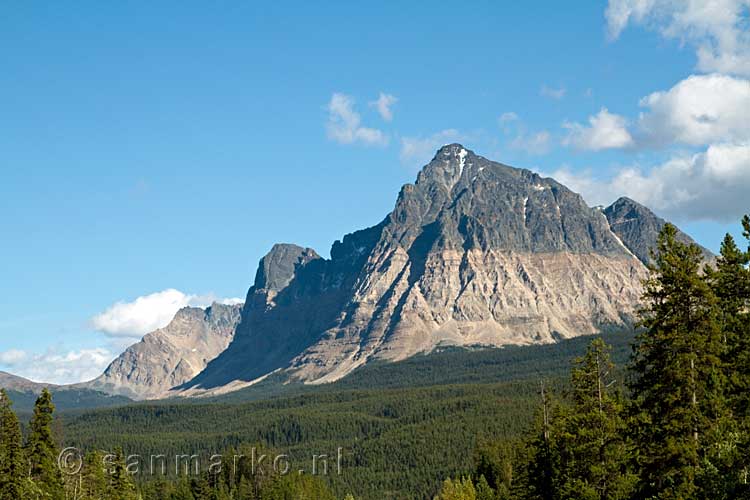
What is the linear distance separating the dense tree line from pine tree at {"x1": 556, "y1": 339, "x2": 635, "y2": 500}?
2.1 inches

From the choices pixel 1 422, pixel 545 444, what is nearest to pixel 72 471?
pixel 1 422

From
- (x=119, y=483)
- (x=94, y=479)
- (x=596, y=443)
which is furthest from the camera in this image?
(x=94, y=479)

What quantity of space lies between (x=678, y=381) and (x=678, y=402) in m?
0.97

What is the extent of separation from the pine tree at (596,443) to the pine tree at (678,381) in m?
2.91

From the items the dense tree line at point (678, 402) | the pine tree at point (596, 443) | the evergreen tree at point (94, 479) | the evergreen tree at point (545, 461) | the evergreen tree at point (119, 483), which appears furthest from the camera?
the evergreen tree at point (94, 479)

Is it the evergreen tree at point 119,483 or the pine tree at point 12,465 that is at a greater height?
the pine tree at point 12,465

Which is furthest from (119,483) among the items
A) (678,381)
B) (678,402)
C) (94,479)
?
(678,381)

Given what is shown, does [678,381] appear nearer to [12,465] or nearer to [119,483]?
[12,465]

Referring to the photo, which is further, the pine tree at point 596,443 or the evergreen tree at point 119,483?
the evergreen tree at point 119,483

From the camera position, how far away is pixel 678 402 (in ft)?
153

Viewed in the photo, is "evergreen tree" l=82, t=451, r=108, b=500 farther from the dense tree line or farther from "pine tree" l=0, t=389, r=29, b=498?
the dense tree line

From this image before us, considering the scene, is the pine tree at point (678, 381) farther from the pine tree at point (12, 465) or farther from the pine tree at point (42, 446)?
the pine tree at point (42, 446)

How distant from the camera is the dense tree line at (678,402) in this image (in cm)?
4519

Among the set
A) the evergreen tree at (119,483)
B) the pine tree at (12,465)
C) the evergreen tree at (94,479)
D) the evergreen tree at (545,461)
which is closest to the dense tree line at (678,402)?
the evergreen tree at (545,461)
